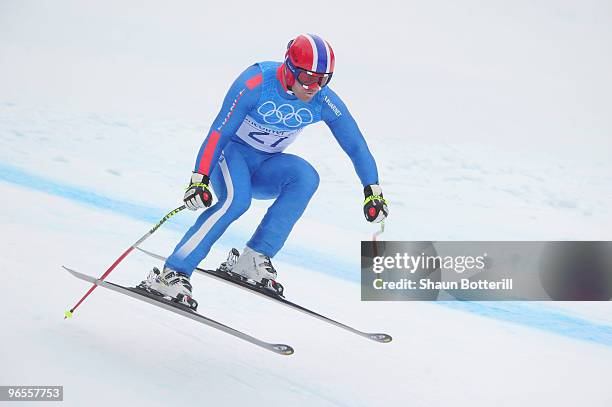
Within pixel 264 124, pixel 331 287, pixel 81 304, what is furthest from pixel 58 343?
pixel 331 287

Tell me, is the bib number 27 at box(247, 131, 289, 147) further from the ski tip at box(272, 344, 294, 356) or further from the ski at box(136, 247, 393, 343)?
the ski tip at box(272, 344, 294, 356)

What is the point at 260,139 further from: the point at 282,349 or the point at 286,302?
the point at 282,349

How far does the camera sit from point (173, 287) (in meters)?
3.77

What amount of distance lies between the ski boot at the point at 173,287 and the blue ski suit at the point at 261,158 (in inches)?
1.6

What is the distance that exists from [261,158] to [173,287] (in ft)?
2.64

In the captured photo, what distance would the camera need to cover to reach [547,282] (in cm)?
572

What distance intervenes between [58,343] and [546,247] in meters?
A: 4.09

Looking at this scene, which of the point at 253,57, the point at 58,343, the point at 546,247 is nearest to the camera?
the point at 58,343

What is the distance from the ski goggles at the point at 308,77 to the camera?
3.63 meters

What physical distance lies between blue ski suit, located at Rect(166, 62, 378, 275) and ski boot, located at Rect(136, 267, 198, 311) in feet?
0.13

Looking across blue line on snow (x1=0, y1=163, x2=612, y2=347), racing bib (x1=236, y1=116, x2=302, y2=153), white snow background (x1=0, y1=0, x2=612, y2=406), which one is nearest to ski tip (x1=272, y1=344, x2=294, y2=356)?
white snow background (x1=0, y1=0, x2=612, y2=406)

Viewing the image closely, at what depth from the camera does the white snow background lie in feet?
12.3

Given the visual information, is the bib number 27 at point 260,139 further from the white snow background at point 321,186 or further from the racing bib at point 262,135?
the white snow background at point 321,186

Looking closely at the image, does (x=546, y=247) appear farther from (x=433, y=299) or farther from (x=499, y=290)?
(x=433, y=299)
